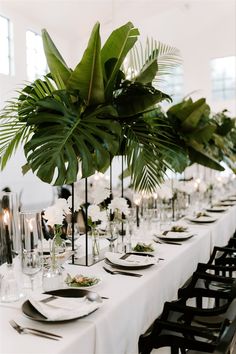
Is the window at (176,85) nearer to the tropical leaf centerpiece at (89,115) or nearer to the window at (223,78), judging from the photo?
the window at (223,78)

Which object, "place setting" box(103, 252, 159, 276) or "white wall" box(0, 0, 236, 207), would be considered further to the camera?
"white wall" box(0, 0, 236, 207)

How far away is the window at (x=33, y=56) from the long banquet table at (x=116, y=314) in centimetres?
727

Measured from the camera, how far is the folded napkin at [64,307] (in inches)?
58.5

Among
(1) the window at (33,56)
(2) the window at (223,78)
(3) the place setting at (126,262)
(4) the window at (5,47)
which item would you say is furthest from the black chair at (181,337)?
(2) the window at (223,78)

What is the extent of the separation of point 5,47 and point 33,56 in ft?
2.89

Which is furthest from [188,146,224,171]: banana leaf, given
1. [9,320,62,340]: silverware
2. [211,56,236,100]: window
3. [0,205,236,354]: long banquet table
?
[211,56,236,100]: window

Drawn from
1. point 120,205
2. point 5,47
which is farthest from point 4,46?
point 120,205

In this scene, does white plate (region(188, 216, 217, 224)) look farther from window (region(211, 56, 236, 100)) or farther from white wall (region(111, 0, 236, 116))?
window (region(211, 56, 236, 100))

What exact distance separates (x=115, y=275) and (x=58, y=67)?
47.6 inches

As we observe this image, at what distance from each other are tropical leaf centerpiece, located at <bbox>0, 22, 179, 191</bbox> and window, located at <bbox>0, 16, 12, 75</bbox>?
641 cm

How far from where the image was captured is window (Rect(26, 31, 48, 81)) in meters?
9.12

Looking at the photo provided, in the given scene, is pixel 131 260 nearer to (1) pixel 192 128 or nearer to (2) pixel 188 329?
(2) pixel 188 329

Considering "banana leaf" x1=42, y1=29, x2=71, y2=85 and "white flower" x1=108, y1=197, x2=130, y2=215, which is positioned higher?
"banana leaf" x1=42, y1=29, x2=71, y2=85

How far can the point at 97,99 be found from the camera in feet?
7.80
